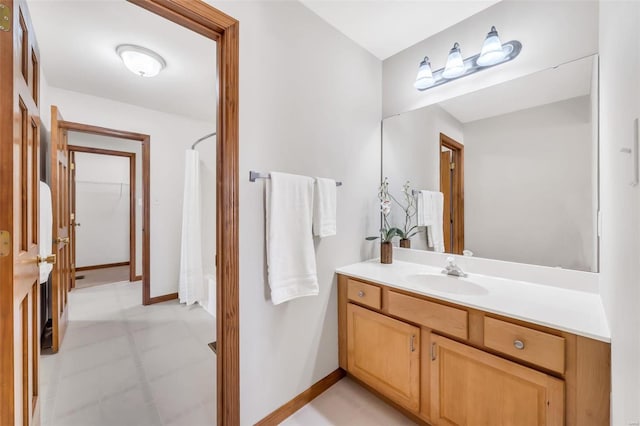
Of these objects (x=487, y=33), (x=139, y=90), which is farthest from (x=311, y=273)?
(x=139, y=90)

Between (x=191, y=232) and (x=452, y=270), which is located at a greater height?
(x=191, y=232)

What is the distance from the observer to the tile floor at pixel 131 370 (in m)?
1.54

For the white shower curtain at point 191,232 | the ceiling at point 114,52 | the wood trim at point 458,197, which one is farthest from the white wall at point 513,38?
the white shower curtain at point 191,232

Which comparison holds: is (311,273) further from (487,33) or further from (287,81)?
(487,33)

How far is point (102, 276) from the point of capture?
14.5 ft

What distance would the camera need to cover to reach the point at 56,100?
260 cm

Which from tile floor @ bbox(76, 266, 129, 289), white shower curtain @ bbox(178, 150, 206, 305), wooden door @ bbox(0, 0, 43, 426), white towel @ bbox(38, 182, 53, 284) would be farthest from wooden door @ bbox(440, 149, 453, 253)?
tile floor @ bbox(76, 266, 129, 289)

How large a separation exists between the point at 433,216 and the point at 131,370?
8.12 ft

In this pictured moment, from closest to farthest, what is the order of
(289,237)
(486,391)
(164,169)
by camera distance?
(486,391) → (289,237) → (164,169)

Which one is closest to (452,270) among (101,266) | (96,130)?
(96,130)

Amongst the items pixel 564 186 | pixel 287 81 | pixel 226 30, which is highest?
pixel 226 30

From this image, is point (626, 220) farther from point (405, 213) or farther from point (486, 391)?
point (405, 213)

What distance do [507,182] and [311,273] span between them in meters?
1.30

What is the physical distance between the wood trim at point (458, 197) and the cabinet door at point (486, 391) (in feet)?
2.40
